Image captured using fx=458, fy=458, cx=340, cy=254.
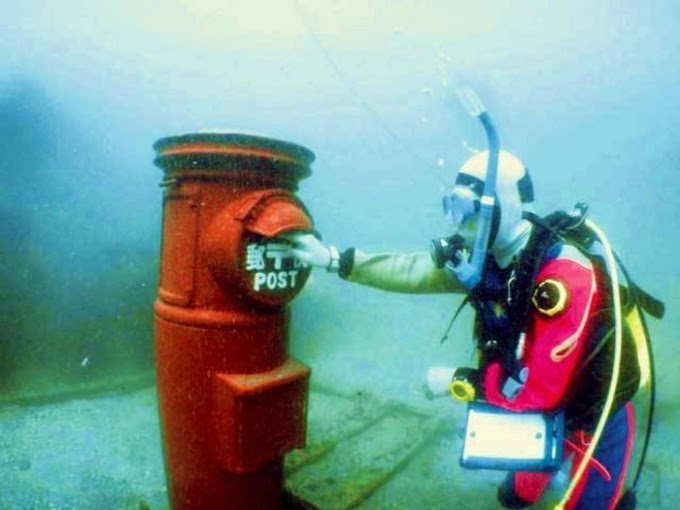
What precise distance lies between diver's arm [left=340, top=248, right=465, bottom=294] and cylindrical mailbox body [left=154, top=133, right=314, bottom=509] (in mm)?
330

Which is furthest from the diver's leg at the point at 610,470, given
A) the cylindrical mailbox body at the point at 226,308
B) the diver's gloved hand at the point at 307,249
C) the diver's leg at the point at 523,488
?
the diver's gloved hand at the point at 307,249

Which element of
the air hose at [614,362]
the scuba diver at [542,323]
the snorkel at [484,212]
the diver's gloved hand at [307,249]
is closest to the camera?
the air hose at [614,362]

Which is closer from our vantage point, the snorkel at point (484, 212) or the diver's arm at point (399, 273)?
the snorkel at point (484, 212)

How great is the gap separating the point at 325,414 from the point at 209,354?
206cm

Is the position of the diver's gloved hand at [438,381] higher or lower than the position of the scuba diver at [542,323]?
lower

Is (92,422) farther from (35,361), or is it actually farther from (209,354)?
(209,354)

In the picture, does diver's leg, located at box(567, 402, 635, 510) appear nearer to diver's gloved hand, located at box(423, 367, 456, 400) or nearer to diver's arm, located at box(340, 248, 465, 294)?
diver's gloved hand, located at box(423, 367, 456, 400)

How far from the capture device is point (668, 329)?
3959 millimetres

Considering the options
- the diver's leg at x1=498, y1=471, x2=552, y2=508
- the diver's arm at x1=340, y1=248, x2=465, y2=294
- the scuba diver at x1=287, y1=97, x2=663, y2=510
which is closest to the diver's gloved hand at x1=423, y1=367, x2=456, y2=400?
the scuba diver at x1=287, y1=97, x2=663, y2=510

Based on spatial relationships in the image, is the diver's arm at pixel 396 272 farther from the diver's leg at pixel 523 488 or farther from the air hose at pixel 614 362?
the diver's leg at pixel 523 488

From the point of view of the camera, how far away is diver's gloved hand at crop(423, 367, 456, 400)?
2088mm

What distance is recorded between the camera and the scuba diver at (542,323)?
5.28ft

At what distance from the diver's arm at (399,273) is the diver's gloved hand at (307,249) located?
0.74 feet

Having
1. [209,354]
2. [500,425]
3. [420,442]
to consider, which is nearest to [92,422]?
[209,354]
